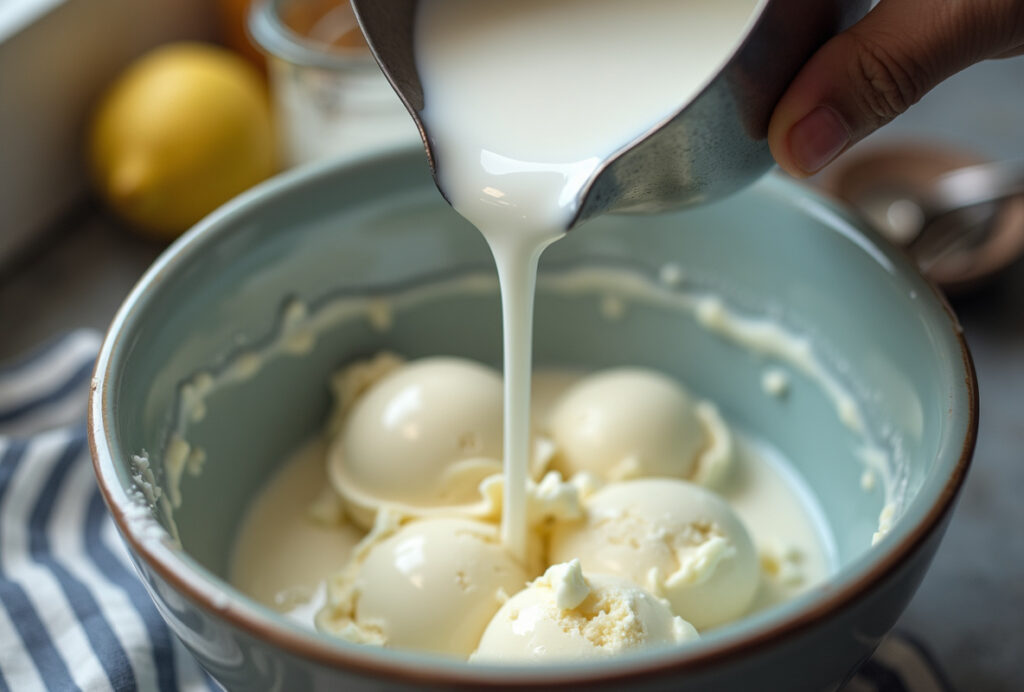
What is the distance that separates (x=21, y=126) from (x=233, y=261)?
61 cm

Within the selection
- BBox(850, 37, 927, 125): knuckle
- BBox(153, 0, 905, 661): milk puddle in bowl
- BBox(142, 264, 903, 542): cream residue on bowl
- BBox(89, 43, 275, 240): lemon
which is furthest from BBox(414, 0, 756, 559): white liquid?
BBox(89, 43, 275, 240): lemon

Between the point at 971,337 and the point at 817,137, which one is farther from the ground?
the point at 817,137

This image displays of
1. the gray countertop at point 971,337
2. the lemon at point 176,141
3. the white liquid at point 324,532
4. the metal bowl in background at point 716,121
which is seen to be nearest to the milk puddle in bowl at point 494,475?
the white liquid at point 324,532

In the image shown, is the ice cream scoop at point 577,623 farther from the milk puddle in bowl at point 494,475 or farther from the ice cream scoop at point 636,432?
the ice cream scoop at point 636,432

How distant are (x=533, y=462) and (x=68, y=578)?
18.7 inches

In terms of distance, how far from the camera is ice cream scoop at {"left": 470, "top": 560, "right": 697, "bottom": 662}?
0.80 meters

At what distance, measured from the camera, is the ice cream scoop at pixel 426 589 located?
894mm

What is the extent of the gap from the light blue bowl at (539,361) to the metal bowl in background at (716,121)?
0.22 m

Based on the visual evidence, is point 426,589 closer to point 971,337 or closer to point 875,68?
point 875,68

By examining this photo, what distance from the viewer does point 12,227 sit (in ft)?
4.83

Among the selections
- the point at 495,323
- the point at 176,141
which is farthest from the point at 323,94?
the point at 495,323

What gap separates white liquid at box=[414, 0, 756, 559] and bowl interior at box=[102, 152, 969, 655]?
21cm

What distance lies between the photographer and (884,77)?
79cm

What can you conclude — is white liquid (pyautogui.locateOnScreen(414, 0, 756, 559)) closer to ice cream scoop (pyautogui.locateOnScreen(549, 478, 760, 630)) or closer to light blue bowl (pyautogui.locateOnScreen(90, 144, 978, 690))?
ice cream scoop (pyautogui.locateOnScreen(549, 478, 760, 630))
